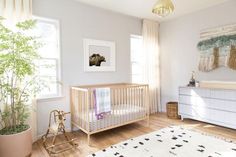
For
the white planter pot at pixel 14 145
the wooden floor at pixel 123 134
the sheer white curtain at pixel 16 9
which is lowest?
the wooden floor at pixel 123 134

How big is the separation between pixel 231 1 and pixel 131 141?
11.4ft

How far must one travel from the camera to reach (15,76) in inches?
95.0

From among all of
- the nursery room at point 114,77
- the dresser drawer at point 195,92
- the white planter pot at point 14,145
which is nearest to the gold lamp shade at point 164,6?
the nursery room at point 114,77

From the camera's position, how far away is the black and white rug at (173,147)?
232 cm

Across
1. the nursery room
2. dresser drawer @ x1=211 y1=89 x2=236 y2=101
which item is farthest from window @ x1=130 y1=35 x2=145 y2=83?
dresser drawer @ x1=211 y1=89 x2=236 y2=101

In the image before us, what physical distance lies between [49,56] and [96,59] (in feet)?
3.23

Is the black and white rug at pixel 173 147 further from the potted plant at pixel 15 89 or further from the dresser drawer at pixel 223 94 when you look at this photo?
the potted plant at pixel 15 89

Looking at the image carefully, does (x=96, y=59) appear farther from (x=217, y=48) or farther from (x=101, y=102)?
(x=217, y=48)

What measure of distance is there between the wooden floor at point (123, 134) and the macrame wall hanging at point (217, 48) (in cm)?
130

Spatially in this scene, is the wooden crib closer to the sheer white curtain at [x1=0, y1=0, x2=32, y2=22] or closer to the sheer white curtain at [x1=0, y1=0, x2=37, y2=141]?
the sheer white curtain at [x1=0, y1=0, x2=37, y2=141]

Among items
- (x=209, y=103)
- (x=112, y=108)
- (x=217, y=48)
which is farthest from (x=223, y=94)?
(x=112, y=108)

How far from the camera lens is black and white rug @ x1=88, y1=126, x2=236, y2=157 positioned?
232cm

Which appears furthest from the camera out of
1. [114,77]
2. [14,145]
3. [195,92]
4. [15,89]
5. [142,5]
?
[114,77]

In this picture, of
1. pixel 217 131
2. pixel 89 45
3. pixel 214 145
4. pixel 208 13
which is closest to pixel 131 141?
pixel 214 145
